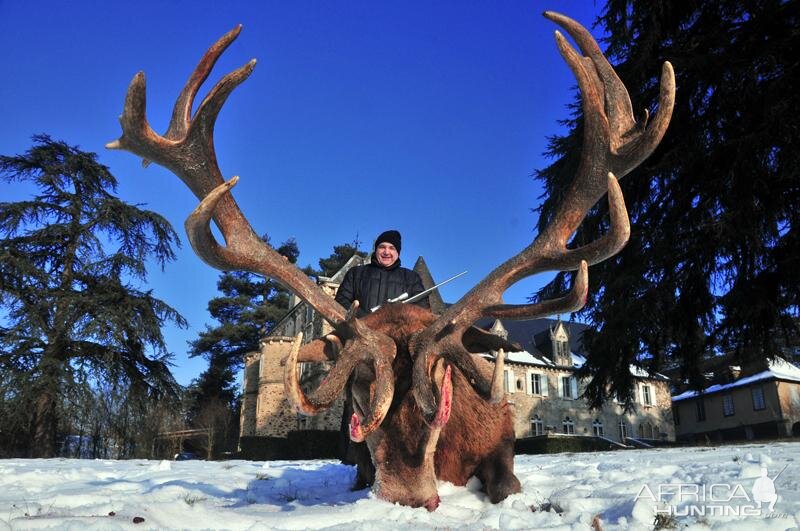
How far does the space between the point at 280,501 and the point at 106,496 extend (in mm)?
1394

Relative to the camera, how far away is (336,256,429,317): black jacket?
5789 mm

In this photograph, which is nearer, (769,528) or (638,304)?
(769,528)

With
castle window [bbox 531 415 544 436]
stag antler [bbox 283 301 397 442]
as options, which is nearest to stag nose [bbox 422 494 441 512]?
stag antler [bbox 283 301 397 442]

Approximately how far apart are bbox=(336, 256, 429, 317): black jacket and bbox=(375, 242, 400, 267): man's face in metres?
0.04

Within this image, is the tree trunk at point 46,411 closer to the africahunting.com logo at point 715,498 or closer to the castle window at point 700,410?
the africahunting.com logo at point 715,498

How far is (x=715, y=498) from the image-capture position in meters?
3.60

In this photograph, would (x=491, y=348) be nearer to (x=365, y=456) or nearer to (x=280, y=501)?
(x=365, y=456)

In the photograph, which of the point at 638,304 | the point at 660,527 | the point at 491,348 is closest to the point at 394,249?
the point at 491,348

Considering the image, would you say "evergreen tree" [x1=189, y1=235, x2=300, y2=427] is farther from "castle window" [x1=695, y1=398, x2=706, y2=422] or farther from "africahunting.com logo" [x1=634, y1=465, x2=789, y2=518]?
"africahunting.com logo" [x1=634, y1=465, x2=789, y2=518]

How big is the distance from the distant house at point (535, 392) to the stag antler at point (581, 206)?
32632 mm

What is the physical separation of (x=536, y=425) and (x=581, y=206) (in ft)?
129

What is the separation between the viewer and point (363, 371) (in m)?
3.78

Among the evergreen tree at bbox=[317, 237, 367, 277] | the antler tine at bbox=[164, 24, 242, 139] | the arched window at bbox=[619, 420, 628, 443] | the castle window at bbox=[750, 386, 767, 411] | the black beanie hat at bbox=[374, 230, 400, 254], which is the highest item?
the evergreen tree at bbox=[317, 237, 367, 277]

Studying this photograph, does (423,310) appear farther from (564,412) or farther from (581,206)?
(564,412)
